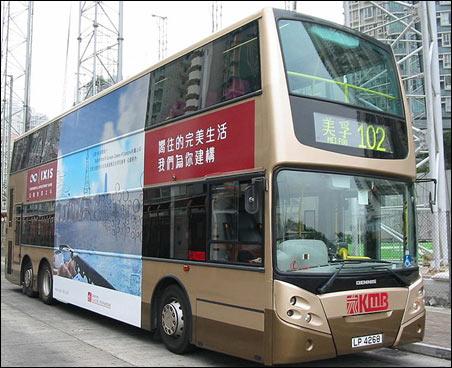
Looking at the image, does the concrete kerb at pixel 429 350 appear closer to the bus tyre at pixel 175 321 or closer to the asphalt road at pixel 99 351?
the asphalt road at pixel 99 351

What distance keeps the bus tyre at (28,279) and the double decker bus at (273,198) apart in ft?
16.4

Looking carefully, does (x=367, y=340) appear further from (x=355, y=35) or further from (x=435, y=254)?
(x=435, y=254)

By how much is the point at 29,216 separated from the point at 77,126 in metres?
3.58

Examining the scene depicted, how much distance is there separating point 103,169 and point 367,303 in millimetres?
5145

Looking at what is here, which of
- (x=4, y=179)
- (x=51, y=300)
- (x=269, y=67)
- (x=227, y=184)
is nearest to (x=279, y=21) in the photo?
(x=269, y=67)

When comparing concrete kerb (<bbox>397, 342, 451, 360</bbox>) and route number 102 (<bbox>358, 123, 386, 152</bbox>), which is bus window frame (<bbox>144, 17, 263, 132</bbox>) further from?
concrete kerb (<bbox>397, 342, 451, 360</bbox>)

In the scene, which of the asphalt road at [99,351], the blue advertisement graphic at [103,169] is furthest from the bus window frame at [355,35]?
the asphalt road at [99,351]

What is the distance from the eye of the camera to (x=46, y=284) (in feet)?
37.2

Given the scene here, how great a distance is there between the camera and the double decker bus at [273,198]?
208 inches

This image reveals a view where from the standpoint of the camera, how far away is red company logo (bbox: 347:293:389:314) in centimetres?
541

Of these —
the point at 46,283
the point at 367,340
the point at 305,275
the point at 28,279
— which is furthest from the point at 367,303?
the point at 28,279

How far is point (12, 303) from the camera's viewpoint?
11.5m

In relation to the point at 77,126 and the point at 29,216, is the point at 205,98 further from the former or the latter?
the point at 29,216

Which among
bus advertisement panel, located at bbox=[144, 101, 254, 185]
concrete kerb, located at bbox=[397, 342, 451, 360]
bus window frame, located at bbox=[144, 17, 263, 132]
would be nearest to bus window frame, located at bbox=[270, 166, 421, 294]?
bus advertisement panel, located at bbox=[144, 101, 254, 185]
